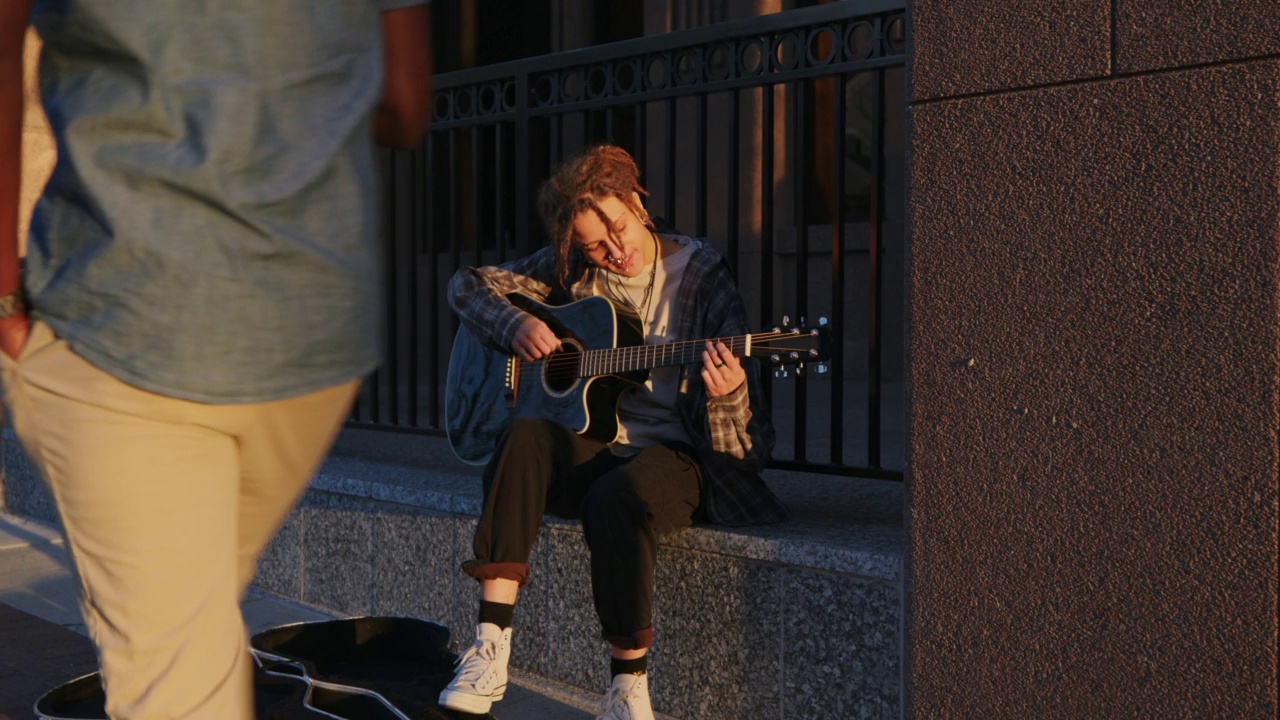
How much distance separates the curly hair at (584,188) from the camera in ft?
12.8

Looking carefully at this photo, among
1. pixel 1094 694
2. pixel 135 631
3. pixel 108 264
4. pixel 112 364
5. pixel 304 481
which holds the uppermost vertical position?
pixel 108 264

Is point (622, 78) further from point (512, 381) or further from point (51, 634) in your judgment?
point (51, 634)

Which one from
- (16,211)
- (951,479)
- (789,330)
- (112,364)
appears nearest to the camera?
(112,364)

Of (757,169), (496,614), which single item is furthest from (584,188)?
(757,169)

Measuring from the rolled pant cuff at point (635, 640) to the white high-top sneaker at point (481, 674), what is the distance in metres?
0.36

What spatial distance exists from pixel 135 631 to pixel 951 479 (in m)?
1.76

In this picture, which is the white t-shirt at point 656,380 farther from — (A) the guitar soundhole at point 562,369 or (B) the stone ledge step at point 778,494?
(B) the stone ledge step at point 778,494

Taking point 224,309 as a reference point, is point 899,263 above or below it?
above

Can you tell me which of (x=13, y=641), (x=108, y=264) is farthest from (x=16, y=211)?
(x=13, y=641)

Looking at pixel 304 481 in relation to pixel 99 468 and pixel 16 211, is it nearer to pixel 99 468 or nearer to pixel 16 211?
pixel 99 468

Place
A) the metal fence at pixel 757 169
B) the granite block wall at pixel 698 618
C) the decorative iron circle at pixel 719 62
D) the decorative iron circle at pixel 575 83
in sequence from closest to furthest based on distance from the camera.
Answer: the granite block wall at pixel 698 618 → the metal fence at pixel 757 169 → the decorative iron circle at pixel 719 62 → the decorative iron circle at pixel 575 83

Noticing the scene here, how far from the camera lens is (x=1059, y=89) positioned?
270 cm

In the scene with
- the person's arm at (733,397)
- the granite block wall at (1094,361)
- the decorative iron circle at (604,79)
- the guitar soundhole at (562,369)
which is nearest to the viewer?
the granite block wall at (1094,361)

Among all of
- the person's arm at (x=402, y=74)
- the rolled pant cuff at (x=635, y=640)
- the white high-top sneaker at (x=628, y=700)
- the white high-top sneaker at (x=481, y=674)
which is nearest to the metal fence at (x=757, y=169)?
the rolled pant cuff at (x=635, y=640)
